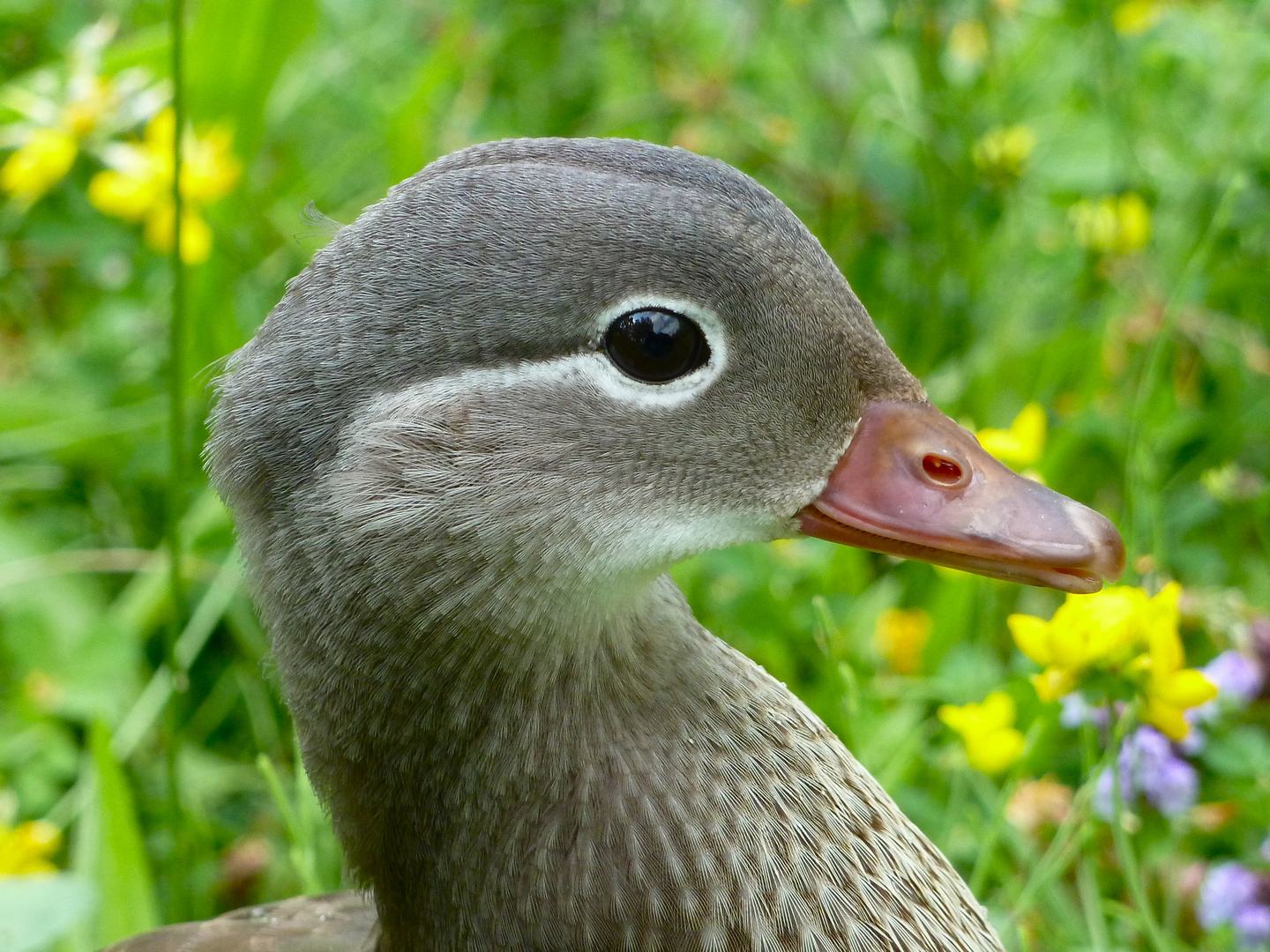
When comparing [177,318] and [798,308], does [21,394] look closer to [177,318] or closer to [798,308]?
[177,318]

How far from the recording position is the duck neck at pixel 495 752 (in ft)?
3.17

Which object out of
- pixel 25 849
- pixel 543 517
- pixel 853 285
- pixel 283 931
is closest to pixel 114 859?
pixel 25 849

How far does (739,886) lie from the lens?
100 centimetres

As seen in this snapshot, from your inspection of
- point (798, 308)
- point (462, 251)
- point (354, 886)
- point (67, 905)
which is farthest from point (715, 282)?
point (67, 905)

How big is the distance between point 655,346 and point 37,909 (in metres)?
0.81

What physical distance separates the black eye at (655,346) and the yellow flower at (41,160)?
55.0 inches

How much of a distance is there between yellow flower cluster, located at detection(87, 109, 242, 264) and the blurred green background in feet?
0.04

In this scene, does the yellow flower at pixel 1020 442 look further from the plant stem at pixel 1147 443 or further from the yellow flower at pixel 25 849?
the yellow flower at pixel 25 849

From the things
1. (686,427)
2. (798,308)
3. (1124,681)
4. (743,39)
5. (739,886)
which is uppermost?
(743,39)

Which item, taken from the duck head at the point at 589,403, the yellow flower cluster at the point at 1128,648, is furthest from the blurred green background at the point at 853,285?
the duck head at the point at 589,403

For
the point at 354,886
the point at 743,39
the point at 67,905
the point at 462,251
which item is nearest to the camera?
the point at 462,251

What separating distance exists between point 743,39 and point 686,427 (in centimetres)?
197

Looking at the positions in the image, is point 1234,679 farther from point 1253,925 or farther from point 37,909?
point 37,909

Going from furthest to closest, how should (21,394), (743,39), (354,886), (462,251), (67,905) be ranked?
(743,39) → (21,394) → (67,905) → (354,886) → (462,251)
